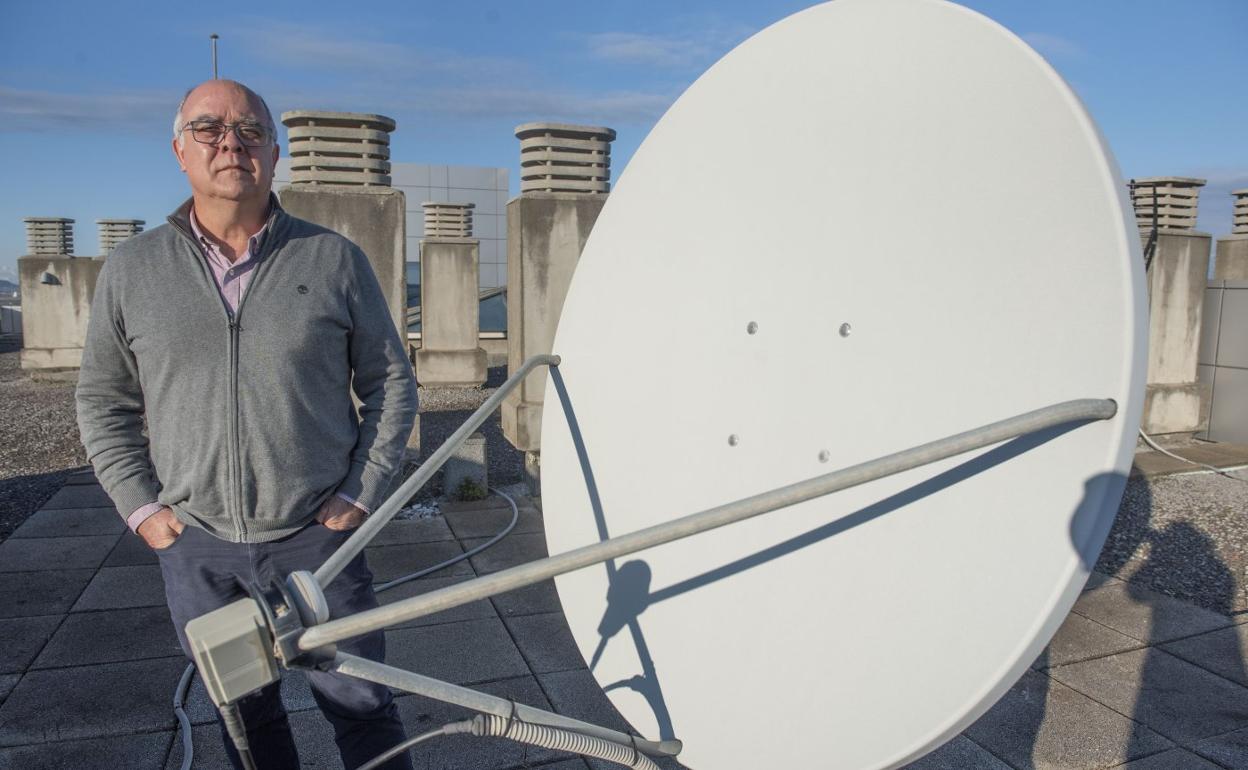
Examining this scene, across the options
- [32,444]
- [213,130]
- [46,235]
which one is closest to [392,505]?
[213,130]

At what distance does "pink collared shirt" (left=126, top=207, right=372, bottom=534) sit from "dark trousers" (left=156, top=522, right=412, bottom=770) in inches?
3.5

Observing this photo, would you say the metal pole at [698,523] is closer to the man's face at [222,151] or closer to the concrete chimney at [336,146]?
the man's face at [222,151]

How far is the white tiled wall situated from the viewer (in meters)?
27.5

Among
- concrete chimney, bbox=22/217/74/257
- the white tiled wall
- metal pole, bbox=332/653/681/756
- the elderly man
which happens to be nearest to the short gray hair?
the elderly man

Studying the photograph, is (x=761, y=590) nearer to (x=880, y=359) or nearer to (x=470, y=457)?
(x=880, y=359)

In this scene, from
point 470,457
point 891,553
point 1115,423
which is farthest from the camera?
point 470,457

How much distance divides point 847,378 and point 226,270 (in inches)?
49.3

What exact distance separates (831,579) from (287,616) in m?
0.82

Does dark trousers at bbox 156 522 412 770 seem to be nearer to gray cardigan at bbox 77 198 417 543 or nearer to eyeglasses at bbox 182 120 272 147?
gray cardigan at bbox 77 198 417 543

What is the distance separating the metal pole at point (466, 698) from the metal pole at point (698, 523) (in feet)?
0.32

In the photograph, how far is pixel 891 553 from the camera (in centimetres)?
137

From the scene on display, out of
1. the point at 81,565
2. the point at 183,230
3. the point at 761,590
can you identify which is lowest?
the point at 81,565

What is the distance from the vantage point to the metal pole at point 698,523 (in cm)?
111

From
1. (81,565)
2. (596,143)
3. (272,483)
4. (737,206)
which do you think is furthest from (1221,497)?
(81,565)
